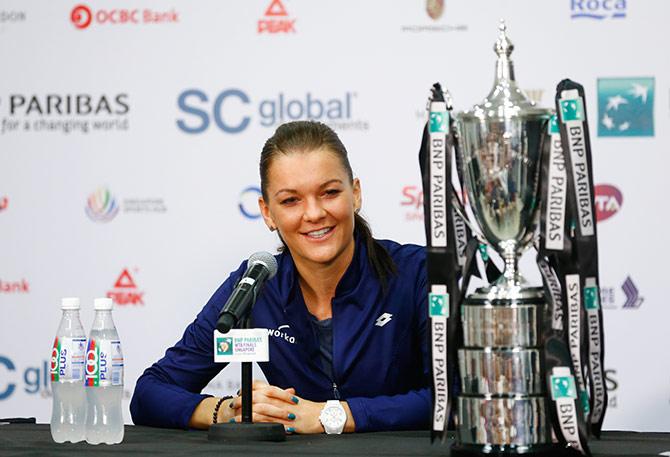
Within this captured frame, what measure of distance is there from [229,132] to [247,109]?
86 mm

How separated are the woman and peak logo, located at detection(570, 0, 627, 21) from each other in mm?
1205

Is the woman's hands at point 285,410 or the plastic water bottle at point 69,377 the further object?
the woman's hands at point 285,410

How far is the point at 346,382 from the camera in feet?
7.45

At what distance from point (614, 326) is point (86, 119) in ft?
5.42

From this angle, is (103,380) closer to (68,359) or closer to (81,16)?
(68,359)

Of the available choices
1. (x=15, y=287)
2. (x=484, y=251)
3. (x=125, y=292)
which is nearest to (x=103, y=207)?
(x=125, y=292)

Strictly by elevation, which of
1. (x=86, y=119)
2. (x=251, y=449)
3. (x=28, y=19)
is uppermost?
(x=28, y=19)

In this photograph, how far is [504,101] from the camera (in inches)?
59.6

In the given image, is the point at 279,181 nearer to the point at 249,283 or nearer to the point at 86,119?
the point at 249,283

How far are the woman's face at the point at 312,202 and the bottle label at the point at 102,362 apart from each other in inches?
20.4

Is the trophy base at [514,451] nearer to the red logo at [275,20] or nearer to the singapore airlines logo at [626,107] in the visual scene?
the singapore airlines logo at [626,107]

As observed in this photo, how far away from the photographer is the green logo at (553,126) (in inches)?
58.3

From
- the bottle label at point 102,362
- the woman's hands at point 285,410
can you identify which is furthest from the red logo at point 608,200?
the bottle label at point 102,362

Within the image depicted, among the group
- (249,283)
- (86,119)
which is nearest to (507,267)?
(249,283)
